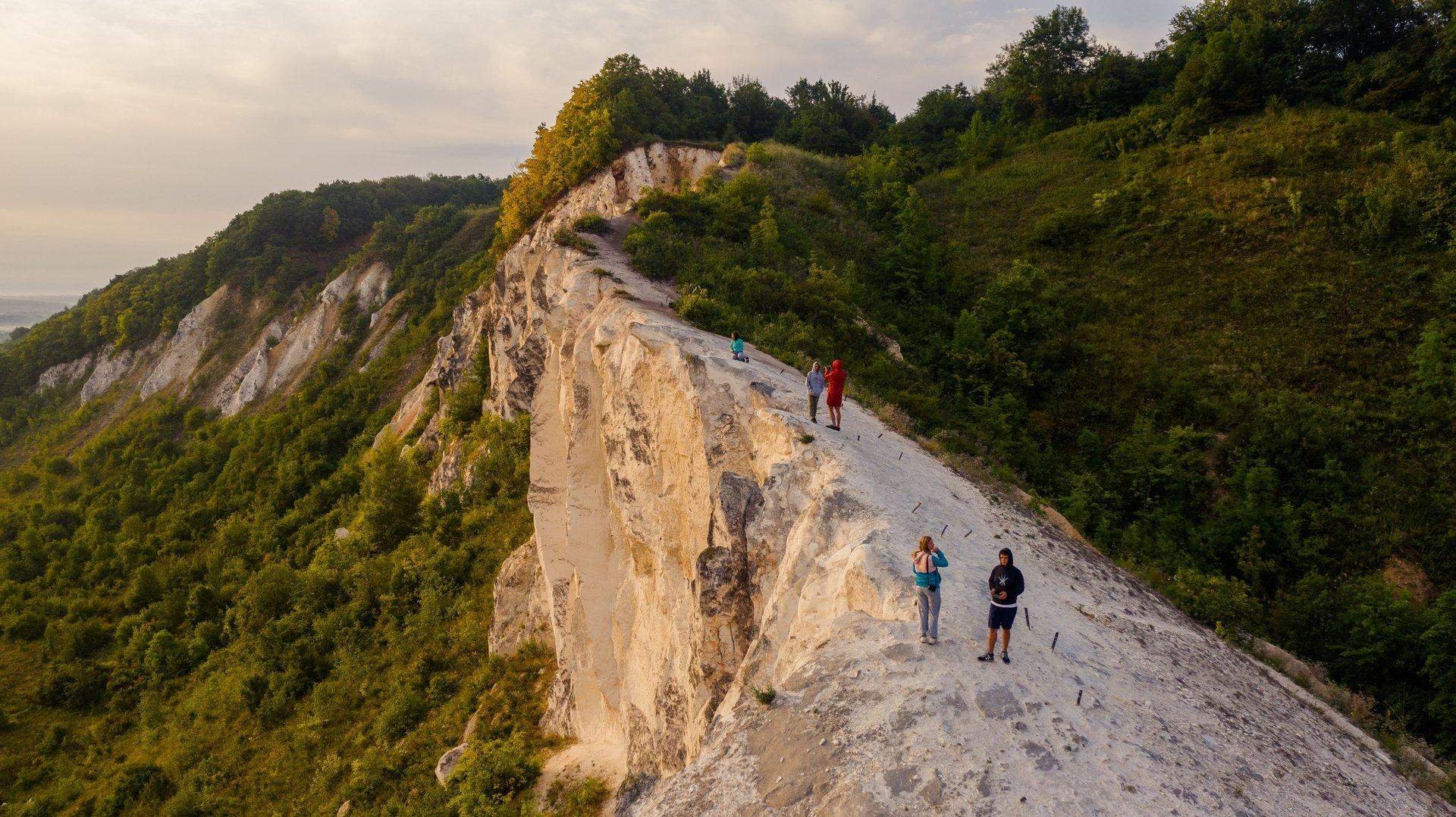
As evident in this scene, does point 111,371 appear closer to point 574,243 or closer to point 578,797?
point 574,243

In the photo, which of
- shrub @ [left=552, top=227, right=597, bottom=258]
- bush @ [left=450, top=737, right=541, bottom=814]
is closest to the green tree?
shrub @ [left=552, top=227, right=597, bottom=258]

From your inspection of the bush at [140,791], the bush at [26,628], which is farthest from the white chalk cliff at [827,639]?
the bush at [26,628]

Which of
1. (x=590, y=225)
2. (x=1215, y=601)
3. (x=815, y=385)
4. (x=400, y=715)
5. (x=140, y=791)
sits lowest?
(x=140, y=791)

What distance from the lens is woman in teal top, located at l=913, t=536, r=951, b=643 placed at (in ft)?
25.8

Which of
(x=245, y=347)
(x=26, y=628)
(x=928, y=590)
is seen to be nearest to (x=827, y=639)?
(x=928, y=590)

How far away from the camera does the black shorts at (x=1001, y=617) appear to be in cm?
780

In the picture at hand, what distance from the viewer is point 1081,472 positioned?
21.8m

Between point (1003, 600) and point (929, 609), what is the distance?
907mm

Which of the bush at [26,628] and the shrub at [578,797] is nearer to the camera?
the shrub at [578,797]

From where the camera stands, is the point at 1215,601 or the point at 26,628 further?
the point at 26,628

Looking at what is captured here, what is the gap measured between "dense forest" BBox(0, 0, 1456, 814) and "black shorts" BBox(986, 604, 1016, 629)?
7.35 meters

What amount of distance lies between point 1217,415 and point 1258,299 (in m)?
7.08

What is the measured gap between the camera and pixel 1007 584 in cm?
768

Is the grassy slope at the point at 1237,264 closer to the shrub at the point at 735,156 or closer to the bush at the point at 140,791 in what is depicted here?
the shrub at the point at 735,156
